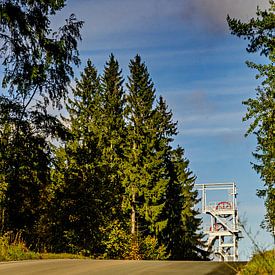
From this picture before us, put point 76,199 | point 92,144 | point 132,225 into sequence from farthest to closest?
point 132,225, point 92,144, point 76,199

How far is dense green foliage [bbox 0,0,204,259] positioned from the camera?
21.8 meters

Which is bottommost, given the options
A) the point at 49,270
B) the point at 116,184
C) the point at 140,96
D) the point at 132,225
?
the point at 49,270

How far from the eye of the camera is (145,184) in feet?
146

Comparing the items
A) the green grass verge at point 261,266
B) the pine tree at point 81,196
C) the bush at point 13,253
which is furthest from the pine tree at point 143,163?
the green grass verge at point 261,266

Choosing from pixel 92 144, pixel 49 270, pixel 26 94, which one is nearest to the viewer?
pixel 49 270

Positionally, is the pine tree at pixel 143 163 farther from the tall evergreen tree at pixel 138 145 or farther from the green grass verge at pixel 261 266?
the green grass verge at pixel 261 266

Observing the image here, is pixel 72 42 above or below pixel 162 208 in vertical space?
above

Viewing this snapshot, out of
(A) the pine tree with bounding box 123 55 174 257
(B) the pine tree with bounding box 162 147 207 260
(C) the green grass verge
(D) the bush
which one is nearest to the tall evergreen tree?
(A) the pine tree with bounding box 123 55 174 257

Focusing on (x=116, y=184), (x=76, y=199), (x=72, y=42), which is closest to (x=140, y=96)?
(x=116, y=184)

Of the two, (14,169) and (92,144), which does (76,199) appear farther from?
(14,169)

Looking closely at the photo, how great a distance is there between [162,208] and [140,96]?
10466mm

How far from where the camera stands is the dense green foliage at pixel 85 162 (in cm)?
2184

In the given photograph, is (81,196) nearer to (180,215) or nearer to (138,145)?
(138,145)

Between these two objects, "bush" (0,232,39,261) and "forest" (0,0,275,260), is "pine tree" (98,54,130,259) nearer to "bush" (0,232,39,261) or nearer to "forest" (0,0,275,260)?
"forest" (0,0,275,260)
